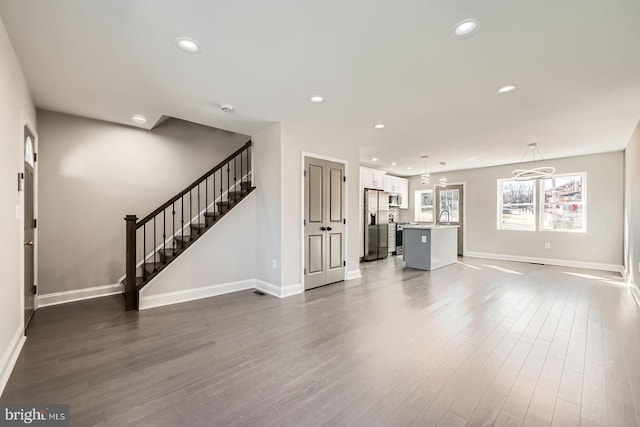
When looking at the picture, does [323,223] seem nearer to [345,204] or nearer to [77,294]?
[345,204]

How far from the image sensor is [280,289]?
164 inches

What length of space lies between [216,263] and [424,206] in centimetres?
720

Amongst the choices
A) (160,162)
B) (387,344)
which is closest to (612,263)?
(387,344)

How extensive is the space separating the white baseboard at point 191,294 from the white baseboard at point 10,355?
1109mm

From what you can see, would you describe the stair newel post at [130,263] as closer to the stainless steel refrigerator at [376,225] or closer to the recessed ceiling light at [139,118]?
the recessed ceiling light at [139,118]

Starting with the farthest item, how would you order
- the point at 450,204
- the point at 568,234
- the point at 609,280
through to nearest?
the point at 450,204, the point at 568,234, the point at 609,280

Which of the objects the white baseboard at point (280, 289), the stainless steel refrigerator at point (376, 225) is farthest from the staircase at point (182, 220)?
the stainless steel refrigerator at point (376, 225)

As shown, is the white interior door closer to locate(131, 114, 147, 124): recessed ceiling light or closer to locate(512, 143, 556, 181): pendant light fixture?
locate(131, 114, 147, 124): recessed ceiling light

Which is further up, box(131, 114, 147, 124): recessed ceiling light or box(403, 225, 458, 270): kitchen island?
box(131, 114, 147, 124): recessed ceiling light

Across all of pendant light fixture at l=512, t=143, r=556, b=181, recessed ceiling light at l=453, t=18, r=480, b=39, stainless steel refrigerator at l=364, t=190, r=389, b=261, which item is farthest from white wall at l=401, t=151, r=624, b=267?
recessed ceiling light at l=453, t=18, r=480, b=39

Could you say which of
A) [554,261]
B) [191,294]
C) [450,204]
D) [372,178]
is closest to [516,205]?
[554,261]

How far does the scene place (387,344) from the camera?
2604 millimetres

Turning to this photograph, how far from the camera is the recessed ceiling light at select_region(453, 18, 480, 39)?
6.40 feet

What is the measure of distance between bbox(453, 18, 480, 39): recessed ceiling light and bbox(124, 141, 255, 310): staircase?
11.5 feet
